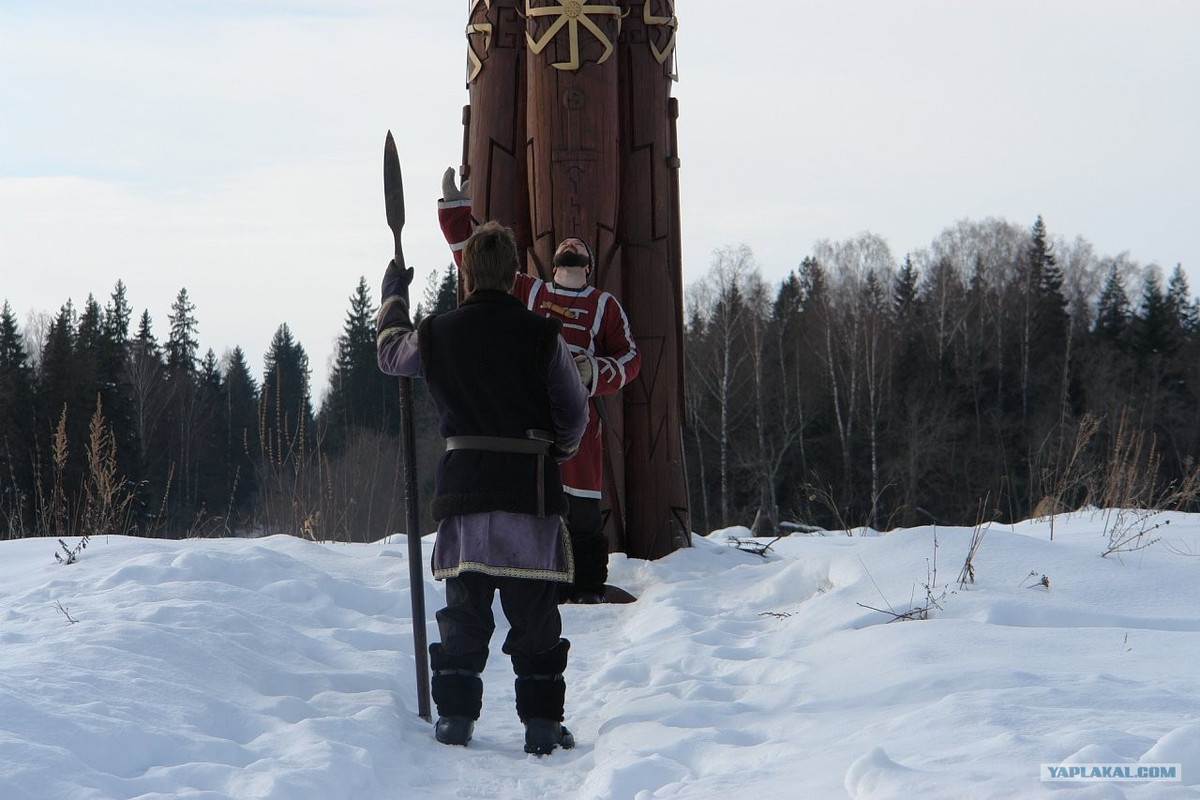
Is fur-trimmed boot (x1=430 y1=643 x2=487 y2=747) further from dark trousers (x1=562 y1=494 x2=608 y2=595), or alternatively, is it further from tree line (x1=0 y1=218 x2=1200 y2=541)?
tree line (x1=0 y1=218 x2=1200 y2=541)

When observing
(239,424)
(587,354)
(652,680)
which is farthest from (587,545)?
(239,424)

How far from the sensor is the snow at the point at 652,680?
8.59ft

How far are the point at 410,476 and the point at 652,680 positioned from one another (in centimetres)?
114

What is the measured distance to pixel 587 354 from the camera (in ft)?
15.6

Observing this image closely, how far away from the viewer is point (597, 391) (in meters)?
4.64

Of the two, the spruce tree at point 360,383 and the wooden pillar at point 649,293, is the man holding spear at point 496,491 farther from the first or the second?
the spruce tree at point 360,383

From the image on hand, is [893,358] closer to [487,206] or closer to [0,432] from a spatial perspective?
[0,432]

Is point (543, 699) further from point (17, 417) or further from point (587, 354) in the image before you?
point (17, 417)

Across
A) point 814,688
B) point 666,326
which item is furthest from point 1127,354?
point 814,688

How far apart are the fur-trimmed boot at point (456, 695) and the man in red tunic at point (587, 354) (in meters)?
1.59

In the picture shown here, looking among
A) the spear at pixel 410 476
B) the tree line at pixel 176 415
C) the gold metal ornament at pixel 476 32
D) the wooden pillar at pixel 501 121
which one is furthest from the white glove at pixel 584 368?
the tree line at pixel 176 415

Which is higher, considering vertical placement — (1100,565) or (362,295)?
(362,295)

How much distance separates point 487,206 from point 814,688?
11.0ft

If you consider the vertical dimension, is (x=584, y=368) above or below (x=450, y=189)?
below
